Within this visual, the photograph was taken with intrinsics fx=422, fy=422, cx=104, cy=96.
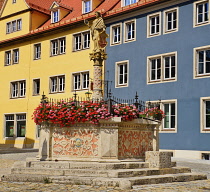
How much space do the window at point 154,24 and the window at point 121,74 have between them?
8.69ft

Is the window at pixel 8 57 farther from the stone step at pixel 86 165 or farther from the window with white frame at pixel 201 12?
the stone step at pixel 86 165

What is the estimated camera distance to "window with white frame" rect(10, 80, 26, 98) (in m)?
34.4

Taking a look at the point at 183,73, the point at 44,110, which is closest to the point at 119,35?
the point at 183,73

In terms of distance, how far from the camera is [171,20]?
24656mm

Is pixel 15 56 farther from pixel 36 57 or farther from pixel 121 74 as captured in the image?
pixel 121 74

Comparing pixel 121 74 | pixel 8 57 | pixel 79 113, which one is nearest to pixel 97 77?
pixel 79 113

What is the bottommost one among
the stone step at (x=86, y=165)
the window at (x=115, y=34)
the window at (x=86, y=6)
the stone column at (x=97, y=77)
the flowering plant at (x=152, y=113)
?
the stone step at (x=86, y=165)

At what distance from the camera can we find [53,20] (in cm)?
3362

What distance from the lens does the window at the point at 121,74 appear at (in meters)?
27.0

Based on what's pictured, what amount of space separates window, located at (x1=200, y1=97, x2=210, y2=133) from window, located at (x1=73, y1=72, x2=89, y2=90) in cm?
947

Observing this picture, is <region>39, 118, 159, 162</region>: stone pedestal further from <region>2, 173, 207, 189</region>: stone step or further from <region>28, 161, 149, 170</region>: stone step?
<region>2, 173, 207, 189</region>: stone step

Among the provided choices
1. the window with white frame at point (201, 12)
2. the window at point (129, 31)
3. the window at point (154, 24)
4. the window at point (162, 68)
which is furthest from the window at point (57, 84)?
the window with white frame at point (201, 12)

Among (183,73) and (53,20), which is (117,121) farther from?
(53,20)

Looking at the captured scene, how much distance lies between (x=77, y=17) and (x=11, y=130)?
10.9m
